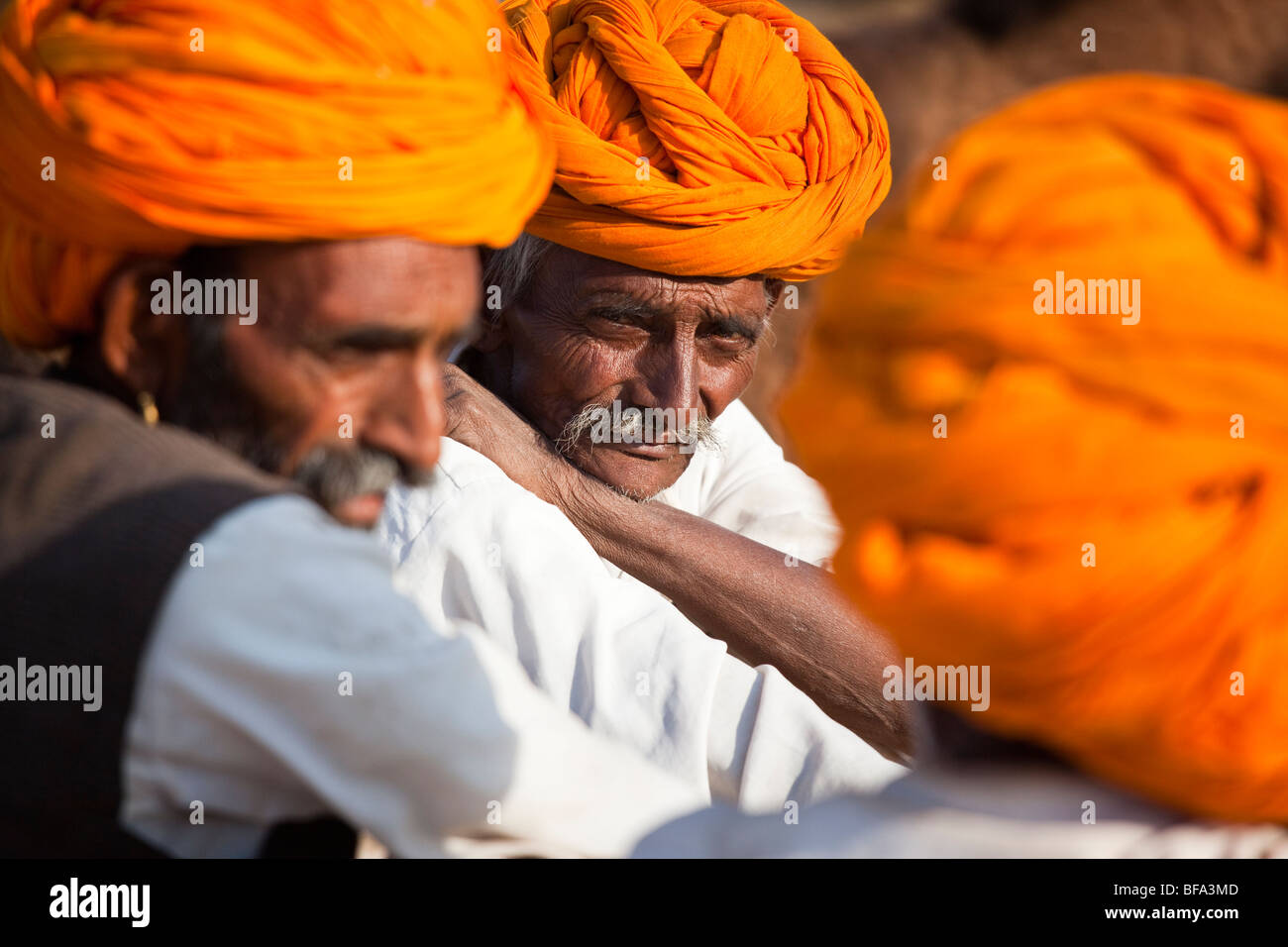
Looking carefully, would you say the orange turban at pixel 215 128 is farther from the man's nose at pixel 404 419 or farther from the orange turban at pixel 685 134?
the orange turban at pixel 685 134

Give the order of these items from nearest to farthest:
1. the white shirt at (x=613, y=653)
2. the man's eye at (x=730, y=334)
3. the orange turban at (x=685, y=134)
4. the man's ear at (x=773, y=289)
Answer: the white shirt at (x=613, y=653)
the orange turban at (x=685, y=134)
the man's eye at (x=730, y=334)
the man's ear at (x=773, y=289)

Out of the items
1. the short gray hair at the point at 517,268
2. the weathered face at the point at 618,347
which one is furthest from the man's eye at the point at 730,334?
the short gray hair at the point at 517,268

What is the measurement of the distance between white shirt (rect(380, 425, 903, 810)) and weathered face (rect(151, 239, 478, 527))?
0.39 metres

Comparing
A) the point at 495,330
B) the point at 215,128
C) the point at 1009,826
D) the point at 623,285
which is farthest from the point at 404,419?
the point at 495,330

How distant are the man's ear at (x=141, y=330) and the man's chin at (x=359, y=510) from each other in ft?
1.00

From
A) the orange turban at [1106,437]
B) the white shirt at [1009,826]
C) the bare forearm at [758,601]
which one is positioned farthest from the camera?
the bare forearm at [758,601]

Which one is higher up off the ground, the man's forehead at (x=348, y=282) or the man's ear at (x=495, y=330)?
the man's ear at (x=495, y=330)

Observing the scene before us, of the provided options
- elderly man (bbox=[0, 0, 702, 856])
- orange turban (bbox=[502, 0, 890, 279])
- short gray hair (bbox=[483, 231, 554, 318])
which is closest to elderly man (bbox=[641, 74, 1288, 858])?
elderly man (bbox=[0, 0, 702, 856])

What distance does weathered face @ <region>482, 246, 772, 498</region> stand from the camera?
11.5ft

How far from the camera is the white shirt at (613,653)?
259 centimetres

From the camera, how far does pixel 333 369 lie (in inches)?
82.0

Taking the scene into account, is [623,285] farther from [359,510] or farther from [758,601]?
[359,510]

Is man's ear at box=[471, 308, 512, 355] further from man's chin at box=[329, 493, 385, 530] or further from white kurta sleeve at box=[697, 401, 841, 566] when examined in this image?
man's chin at box=[329, 493, 385, 530]

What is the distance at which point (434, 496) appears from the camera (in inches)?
111
